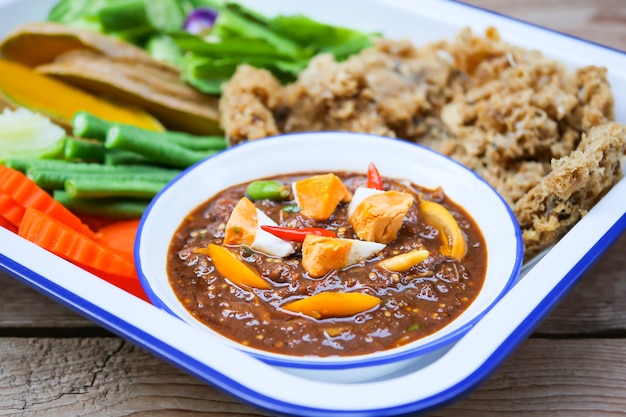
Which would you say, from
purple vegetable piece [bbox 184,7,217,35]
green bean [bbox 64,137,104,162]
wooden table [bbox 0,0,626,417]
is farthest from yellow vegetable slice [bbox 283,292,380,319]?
purple vegetable piece [bbox 184,7,217,35]

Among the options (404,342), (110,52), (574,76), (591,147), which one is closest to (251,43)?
(110,52)

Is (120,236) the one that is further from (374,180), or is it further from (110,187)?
(374,180)

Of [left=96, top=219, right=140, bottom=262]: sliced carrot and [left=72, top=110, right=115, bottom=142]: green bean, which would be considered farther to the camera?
[left=72, top=110, right=115, bottom=142]: green bean

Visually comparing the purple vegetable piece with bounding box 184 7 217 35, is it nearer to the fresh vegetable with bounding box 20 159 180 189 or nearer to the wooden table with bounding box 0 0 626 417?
the fresh vegetable with bounding box 20 159 180 189

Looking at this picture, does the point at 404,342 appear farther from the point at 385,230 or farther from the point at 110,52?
the point at 110,52

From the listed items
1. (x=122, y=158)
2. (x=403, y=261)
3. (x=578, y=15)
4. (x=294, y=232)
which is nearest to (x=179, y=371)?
(x=294, y=232)
